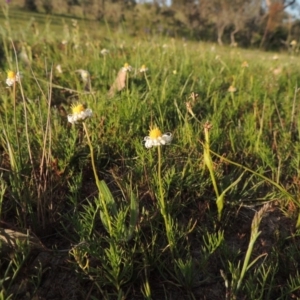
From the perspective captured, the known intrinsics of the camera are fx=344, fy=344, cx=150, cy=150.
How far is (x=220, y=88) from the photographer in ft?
7.19

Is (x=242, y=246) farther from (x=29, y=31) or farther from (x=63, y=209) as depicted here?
(x=29, y=31)

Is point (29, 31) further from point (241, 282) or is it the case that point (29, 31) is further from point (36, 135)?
point (241, 282)

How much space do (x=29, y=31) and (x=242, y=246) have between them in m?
3.32

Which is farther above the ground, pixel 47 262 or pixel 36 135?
pixel 36 135

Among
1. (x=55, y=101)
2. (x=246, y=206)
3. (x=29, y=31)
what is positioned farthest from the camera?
(x=29, y=31)

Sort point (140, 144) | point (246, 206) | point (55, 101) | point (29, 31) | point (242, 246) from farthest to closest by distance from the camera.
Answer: point (29, 31), point (55, 101), point (140, 144), point (246, 206), point (242, 246)

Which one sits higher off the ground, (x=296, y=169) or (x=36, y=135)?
(x=36, y=135)

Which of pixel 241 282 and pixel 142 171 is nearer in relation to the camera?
pixel 241 282

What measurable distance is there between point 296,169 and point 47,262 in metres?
0.99

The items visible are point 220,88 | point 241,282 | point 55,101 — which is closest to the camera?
point 241,282

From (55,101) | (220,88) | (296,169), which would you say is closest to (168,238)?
(296,169)

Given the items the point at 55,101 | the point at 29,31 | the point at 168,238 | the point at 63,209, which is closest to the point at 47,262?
the point at 63,209

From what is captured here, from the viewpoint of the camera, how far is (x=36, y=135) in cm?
135

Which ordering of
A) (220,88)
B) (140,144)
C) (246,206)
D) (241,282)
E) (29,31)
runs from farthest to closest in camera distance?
(29,31)
(220,88)
(140,144)
(246,206)
(241,282)
